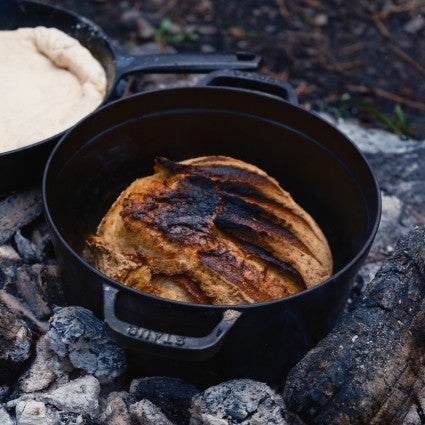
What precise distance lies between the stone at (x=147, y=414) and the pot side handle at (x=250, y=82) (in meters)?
1.17

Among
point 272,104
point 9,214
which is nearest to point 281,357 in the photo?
point 272,104

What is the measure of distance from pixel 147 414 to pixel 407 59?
9.51 feet

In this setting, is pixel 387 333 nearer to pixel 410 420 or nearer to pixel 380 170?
pixel 410 420

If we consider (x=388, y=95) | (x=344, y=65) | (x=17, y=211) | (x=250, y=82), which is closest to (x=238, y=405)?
(x=17, y=211)

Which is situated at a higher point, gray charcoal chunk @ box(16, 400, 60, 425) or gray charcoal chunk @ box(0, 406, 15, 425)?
gray charcoal chunk @ box(16, 400, 60, 425)

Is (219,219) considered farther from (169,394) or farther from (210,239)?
(169,394)

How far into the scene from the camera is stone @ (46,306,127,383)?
173 centimetres

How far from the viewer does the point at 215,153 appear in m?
2.35

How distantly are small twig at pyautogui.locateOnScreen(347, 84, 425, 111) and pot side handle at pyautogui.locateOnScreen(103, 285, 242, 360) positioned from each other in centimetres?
241

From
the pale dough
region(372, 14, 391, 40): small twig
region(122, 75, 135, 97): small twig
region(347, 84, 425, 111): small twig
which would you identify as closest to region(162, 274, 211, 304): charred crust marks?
the pale dough

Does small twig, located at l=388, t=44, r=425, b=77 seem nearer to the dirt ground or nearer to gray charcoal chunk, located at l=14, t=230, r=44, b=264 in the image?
the dirt ground

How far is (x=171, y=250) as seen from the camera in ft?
5.75

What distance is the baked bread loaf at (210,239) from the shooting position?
1.72 metres

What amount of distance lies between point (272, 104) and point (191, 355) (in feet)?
3.46
